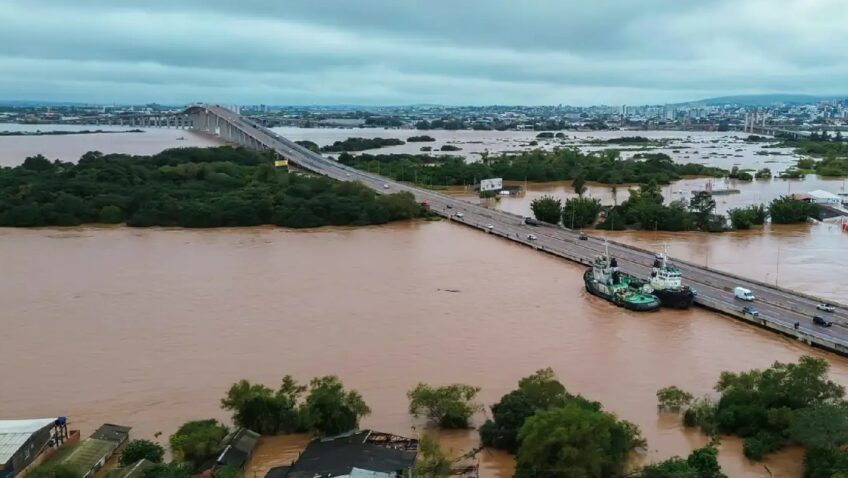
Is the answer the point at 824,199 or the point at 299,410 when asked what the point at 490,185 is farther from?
the point at 299,410

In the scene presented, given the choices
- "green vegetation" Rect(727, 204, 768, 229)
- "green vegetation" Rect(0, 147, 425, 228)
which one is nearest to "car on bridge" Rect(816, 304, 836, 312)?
"green vegetation" Rect(727, 204, 768, 229)

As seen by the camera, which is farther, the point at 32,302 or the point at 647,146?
the point at 647,146

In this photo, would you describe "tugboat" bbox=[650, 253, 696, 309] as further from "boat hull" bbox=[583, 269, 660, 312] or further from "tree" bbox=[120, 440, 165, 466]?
"tree" bbox=[120, 440, 165, 466]

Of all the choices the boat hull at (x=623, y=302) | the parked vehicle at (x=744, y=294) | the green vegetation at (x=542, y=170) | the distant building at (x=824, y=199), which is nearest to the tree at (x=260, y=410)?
the boat hull at (x=623, y=302)

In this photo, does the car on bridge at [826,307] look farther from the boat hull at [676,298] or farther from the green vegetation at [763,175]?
the green vegetation at [763,175]

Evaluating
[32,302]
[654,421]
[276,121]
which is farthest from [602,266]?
[276,121]

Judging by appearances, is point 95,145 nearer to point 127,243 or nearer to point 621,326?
point 127,243

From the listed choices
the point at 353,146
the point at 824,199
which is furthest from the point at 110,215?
the point at 353,146
